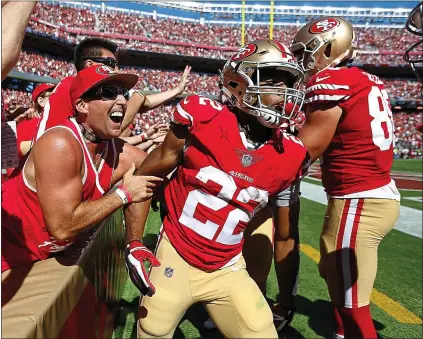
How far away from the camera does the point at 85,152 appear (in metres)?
2.00

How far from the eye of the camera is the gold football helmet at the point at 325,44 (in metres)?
2.48

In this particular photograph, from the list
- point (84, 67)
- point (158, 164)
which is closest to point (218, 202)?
point (158, 164)

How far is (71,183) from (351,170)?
60.1 inches

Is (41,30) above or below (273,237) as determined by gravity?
above

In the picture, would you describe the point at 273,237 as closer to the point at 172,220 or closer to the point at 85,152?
the point at 172,220

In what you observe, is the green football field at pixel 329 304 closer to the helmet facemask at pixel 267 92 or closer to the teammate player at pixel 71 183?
the teammate player at pixel 71 183

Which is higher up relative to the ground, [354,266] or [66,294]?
A: [66,294]

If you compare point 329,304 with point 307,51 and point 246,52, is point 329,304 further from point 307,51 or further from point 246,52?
point 246,52

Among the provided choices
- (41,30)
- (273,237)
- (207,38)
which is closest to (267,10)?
(207,38)

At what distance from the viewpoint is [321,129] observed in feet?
7.45

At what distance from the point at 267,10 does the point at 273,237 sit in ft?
132

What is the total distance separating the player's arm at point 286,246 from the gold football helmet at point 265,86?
1.23 meters

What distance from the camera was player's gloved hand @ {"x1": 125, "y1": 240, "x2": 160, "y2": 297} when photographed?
1892mm

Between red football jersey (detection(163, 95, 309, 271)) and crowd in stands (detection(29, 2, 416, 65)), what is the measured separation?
2987cm
